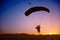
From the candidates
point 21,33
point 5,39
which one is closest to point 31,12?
point 21,33

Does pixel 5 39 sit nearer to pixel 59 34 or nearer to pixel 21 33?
pixel 21 33

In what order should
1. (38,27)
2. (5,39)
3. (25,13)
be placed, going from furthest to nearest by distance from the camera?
(38,27) < (25,13) < (5,39)

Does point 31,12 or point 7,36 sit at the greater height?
point 31,12

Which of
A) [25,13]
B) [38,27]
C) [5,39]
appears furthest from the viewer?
[38,27]

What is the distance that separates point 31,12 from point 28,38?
1867mm

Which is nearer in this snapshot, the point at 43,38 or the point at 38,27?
the point at 43,38

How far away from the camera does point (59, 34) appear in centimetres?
1193

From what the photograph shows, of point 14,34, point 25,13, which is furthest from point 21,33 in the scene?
point 25,13

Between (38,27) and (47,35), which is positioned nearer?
(47,35)

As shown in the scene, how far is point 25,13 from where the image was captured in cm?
1216

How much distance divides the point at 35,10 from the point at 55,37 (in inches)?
82.6

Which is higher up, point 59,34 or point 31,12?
point 31,12

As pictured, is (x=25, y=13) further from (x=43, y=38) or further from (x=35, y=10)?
(x=43, y=38)

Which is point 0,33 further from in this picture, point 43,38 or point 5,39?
point 43,38
